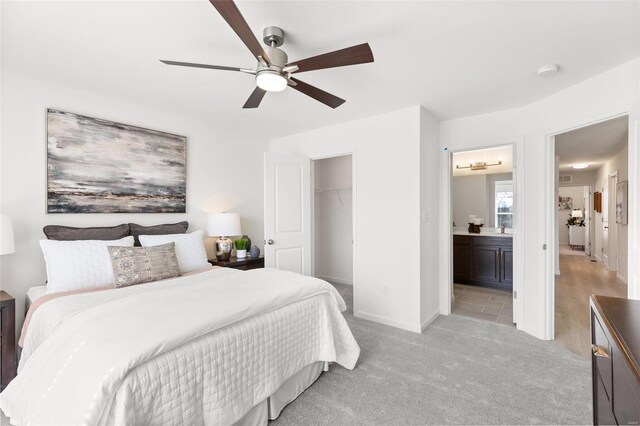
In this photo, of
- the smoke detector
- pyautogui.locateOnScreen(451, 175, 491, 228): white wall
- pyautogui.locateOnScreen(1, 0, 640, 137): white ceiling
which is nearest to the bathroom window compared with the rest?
pyautogui.locateOnScreen(451, 175, 491, 228): white wall

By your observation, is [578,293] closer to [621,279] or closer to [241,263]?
[621,279]

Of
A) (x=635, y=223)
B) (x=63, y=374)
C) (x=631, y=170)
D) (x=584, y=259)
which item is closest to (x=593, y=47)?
(x=631, y=170)

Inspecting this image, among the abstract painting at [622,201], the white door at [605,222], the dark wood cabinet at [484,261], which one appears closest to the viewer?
the dark wood cabinet at [484,261]

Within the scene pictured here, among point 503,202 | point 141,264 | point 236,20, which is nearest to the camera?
point 236,20

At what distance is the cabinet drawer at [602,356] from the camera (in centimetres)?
109

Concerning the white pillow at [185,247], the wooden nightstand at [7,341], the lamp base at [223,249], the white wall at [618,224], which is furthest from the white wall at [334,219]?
the white wall at [618,224]

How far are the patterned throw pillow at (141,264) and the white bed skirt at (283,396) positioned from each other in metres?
1.41

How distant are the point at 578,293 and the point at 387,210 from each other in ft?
12.0

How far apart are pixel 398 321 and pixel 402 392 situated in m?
1.27

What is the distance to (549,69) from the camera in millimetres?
2338

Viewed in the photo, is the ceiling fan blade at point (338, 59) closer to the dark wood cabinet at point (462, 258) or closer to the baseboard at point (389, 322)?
the baseboard at point (389, 322)

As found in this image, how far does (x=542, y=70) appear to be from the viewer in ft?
7.77

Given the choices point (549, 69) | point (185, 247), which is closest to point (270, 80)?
point (185, 247)

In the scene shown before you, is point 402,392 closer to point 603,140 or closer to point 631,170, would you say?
point 631,170
